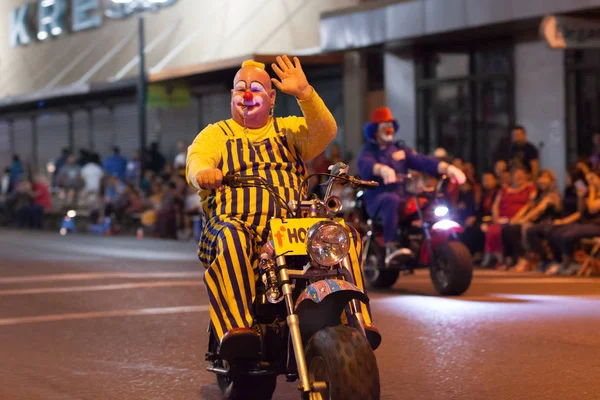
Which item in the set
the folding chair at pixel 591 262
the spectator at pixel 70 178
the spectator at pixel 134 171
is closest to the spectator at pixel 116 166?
the spectator at pixel 134 171

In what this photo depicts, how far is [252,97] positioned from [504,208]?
33.6 feet

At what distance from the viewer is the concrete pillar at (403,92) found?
2433cm

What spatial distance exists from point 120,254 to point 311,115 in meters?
13.1

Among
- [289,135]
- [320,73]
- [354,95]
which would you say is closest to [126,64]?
[320,73]

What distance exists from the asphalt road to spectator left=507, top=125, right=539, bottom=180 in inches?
107

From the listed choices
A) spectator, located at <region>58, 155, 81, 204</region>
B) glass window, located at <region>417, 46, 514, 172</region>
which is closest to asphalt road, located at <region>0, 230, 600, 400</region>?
glass window, located at <region>417, 46, 514, 172</region>

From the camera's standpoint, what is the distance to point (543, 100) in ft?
68.8

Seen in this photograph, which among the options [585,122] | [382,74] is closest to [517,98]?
[585,122]

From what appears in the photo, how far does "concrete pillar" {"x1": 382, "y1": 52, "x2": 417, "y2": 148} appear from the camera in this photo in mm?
24328

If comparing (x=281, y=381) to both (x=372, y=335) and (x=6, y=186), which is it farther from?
(x=6, y=186)

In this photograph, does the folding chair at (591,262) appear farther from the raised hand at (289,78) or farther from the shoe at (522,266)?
the raised hand at (289,78)

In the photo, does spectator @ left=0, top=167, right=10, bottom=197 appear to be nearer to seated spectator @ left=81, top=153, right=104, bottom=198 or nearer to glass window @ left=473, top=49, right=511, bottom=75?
seated spectator @ left=81, top=153, right=104, bottom=198

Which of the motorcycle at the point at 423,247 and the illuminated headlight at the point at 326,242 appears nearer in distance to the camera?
the illuminated headlight at the point at 326,242

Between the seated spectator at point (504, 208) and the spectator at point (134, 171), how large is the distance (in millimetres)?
14340
